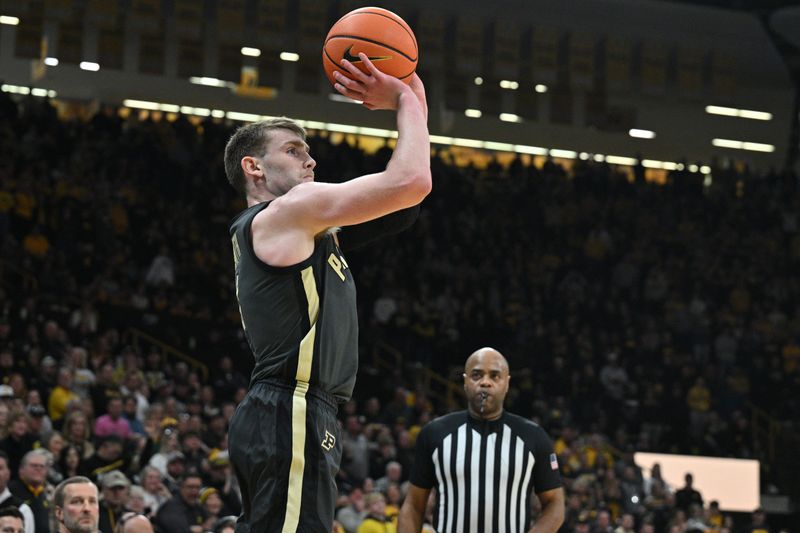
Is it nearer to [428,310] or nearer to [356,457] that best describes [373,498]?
[356,457]

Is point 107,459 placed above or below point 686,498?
above

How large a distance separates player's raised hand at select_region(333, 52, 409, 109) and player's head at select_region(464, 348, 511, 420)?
107 inches

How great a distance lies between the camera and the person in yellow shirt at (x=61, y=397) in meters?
13.9

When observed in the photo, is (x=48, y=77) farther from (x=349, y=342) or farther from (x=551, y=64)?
(x=349, y=342)

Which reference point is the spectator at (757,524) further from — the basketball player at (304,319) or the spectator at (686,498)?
the basketball player at (304,319)

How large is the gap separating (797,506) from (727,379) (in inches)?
116

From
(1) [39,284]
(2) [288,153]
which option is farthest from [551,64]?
(2) [288,153]

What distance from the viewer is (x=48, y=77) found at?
2680cm

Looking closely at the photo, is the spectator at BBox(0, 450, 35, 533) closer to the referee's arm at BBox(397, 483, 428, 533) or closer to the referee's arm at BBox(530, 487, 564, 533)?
the referee's arm at BBox(397, 483, 428, 533)

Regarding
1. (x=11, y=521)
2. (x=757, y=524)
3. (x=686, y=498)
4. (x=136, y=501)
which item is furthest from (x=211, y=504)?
(x=757, y=524)

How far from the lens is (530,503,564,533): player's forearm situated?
6.15 m

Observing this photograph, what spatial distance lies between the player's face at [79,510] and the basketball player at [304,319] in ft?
11.3

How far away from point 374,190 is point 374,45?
0.63 m

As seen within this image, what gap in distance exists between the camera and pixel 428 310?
24.0m
